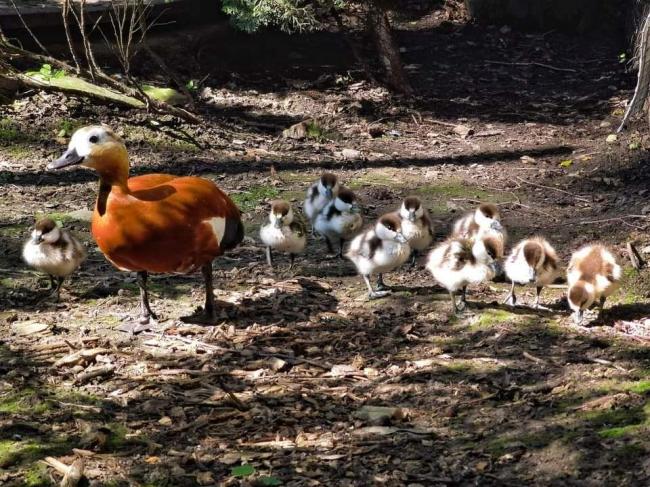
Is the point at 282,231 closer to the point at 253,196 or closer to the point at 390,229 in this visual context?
the point at 390,229

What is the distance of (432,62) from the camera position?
15070mm

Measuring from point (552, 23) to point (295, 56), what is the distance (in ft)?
15.8

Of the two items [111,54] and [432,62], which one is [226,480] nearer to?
[111,54]

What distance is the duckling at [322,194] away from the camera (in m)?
8.58

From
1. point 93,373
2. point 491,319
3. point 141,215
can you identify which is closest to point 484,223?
point 491,319

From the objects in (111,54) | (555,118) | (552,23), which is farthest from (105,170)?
(552,23)

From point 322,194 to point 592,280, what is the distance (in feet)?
9.52

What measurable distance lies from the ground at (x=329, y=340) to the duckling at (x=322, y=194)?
0.32 meters

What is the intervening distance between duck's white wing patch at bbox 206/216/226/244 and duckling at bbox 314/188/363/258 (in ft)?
6.39

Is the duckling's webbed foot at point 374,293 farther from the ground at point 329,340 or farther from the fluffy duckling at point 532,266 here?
the fluffy duckling at point 532,266

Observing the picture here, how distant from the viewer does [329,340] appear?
639 cm

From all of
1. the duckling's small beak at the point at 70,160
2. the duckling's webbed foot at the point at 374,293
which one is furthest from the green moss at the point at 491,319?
the duckling's small beak at the point at 70,160

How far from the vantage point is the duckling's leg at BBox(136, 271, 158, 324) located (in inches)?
255

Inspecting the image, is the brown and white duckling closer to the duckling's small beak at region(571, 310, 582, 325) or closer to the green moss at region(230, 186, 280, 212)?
the duckling's small beak at region(571, 310, 582, 325)
